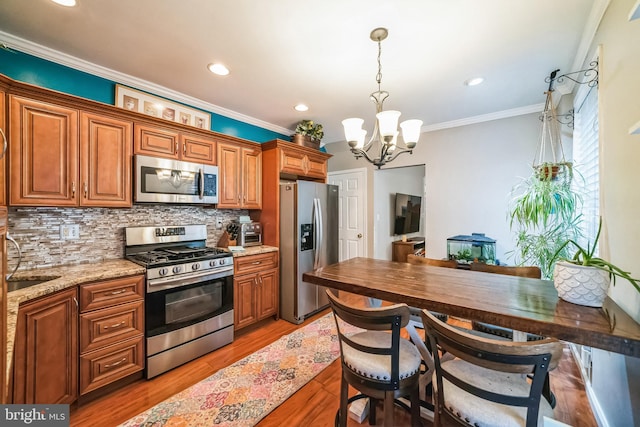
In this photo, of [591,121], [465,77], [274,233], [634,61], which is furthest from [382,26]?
[274,233]

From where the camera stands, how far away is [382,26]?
5.90 ft

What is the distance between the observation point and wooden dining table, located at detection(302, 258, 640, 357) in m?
0.97

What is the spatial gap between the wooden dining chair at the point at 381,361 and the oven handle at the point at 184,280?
1559 mm

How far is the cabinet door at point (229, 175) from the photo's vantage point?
2969mm

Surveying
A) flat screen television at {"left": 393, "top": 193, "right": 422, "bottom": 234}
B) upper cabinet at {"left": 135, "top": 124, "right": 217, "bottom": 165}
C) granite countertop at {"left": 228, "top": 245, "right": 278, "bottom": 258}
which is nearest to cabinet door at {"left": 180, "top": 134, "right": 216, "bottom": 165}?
upper cabinet at {"left": 135, "top": 124, "right": 217, "bottom": 165}

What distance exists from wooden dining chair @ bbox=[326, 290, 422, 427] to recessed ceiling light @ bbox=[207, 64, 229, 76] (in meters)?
2.21

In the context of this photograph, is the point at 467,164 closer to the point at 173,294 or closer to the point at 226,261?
the point at 226,261

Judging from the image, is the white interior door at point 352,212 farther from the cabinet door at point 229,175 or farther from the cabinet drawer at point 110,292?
the cabinet drawer at point 110,292

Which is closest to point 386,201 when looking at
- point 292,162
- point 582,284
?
point 292,162

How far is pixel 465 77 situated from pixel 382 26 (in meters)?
1.17

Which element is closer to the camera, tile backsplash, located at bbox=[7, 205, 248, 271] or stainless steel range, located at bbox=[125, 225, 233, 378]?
tile backsplash, located at bbox=[7, 205, 248, 271]

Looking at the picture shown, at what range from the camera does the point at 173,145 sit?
2.59 metres

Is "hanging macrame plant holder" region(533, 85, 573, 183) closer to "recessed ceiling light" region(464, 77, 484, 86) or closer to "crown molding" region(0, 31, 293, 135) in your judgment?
"recessed ceiling light" region(464, 77, 484, 86)

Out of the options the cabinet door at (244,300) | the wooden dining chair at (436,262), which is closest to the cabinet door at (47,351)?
the cabinet door at (244,300)
